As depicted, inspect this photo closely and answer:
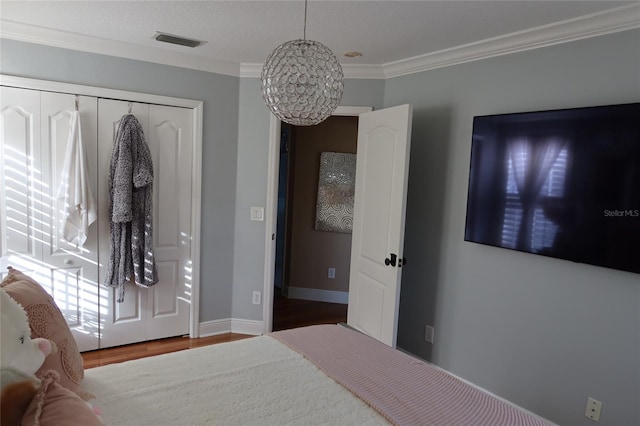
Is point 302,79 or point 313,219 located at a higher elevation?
point 302,79

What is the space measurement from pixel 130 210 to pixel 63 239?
19.7 inches

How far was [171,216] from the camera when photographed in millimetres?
3355

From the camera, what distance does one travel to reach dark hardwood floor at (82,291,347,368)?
3.11 metres

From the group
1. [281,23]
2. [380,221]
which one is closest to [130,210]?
[281,23]

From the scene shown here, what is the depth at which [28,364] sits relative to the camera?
3.31ft

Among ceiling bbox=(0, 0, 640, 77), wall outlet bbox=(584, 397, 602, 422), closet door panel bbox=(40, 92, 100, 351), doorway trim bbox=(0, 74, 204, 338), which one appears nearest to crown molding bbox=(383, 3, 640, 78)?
ceiling bbox=(0, 0, 640, 77)

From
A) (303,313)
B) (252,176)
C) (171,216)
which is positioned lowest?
(303,313)

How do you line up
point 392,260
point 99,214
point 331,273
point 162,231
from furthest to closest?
point 331,273
point 162,231
point 99,214
point 392,260

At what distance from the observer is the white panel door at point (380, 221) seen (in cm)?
290

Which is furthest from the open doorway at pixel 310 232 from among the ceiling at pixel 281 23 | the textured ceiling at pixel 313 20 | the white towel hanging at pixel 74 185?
the white towel hanging at pixel 74 185

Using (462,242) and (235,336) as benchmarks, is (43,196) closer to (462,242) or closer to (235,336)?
(235,336)

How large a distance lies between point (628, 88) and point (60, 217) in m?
3.54

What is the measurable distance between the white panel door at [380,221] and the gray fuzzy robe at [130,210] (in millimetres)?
1620

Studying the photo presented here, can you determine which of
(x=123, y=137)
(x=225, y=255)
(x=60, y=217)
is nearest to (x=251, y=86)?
(x=123, y=137)
